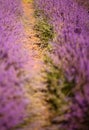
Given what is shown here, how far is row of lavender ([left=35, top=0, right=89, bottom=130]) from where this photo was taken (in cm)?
351

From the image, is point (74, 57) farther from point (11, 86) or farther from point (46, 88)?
point (11, 86)

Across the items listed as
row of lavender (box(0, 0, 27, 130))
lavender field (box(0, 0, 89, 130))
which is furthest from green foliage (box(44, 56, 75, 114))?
row of lavender (box(0, 0, 27, 130))

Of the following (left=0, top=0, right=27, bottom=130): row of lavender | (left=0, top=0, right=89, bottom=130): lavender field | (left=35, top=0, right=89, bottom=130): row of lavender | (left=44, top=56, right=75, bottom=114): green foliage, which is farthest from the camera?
(left=44, top=56, right=75, bottom=114): green foliage

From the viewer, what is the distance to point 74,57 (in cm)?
443

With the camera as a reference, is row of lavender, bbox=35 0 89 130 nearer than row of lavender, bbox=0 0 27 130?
No

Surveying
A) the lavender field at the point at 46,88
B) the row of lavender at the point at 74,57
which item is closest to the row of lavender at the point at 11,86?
the lavender field at the point at 46,88

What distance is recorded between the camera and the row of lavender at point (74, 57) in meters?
3.51

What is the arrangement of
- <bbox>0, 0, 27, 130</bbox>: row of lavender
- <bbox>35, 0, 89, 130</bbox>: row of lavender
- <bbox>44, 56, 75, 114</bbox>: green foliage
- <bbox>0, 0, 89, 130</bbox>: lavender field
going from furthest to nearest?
<bbox>44, 56, 75, 114</bbox>: green foliage, <bbox>35, 0, 89, 130</bbox>: row of lavender, <bbox>0, 0, 89, 130</bbox>: lavender field, <bbox>0, 0, 27, 130</bbox>: row of lavender

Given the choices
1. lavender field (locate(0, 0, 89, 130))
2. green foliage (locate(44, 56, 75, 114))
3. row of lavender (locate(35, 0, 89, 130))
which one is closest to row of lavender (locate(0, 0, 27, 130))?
lavender field (locate(0, 0, 89, 130))

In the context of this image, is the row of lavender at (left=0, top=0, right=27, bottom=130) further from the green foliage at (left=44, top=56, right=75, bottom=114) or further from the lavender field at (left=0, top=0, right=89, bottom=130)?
the green foliage at (left=44, top=56, right=75, bottom=114)

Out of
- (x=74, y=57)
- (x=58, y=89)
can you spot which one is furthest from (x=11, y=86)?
(x=74, y=57)

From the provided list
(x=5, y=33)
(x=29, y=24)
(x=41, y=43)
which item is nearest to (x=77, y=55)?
(x=5, y=33)

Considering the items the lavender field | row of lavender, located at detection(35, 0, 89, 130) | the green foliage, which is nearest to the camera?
the lavender field

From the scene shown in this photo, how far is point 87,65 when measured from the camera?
13.0 ft
